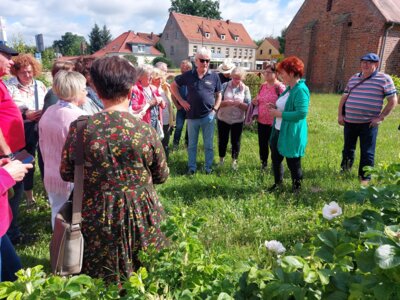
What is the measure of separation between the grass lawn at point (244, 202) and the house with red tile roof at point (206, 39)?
52.3m

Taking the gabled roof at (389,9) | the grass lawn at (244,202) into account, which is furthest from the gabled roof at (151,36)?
the grass lawn at (244,202)

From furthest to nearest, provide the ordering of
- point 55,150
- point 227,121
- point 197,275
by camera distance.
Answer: point 227,121 < point 55,150 < point 197,275

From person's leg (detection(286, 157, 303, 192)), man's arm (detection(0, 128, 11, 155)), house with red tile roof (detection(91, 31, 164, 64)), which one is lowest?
person's leg (detection(286, 157, 303, 192))

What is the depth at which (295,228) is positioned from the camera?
3.55m

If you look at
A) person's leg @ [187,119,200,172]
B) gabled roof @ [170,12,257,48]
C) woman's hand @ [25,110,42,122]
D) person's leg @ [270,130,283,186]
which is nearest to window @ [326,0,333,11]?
person's leg @ [187,119,200,172]

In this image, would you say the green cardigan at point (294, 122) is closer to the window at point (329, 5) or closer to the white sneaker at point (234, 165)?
the white sneaker at point (234, 165)

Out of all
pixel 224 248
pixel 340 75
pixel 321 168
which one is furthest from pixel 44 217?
pixel 340 75

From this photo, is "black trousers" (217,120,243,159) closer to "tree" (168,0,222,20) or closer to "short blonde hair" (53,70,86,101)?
"short blonde hair" (53,70,86,101)

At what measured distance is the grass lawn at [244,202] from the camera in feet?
11.0

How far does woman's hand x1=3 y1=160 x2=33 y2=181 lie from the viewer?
1886 millimetres

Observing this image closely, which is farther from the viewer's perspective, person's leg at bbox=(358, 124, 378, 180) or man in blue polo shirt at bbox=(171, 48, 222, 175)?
man in blue polo shirt at bbox=(171, 48, 222, 175)

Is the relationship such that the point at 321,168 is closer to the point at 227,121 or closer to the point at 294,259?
the point at 227,121

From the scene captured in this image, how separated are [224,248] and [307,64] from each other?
21.5 metres

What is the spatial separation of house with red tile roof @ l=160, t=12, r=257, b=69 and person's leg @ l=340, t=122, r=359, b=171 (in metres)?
52.6
